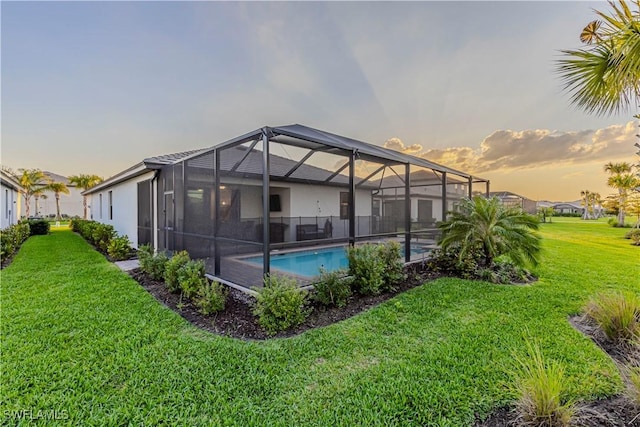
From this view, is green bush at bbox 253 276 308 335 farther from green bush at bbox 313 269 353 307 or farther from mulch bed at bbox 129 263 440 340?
green bush at bbox 313 269 353 307

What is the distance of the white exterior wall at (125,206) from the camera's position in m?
10.3

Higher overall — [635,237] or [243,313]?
[635,237]

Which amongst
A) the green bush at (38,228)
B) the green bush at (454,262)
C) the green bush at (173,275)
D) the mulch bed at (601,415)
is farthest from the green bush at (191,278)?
the green bush at (38,228)

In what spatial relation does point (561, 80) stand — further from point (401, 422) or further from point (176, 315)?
point (176, 315)

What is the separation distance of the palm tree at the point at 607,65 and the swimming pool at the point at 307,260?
4901mm

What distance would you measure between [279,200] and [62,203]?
115 feet

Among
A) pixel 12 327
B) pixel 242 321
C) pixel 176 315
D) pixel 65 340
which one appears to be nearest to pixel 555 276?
pixel 242 321

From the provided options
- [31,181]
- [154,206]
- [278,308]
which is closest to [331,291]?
[278,308]

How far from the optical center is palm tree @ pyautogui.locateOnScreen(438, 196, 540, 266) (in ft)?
22.4

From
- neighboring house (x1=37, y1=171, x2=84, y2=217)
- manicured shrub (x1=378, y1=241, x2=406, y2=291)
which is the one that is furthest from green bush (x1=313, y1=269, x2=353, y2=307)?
neighboring house (x1=37, y1=171, x2=84, y2=217)

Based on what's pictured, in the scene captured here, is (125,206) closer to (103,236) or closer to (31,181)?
(103,236)

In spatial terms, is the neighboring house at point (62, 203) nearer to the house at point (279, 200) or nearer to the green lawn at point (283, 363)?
the house at point (279, 200)

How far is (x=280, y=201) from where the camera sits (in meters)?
12.5

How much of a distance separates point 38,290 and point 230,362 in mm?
5354
